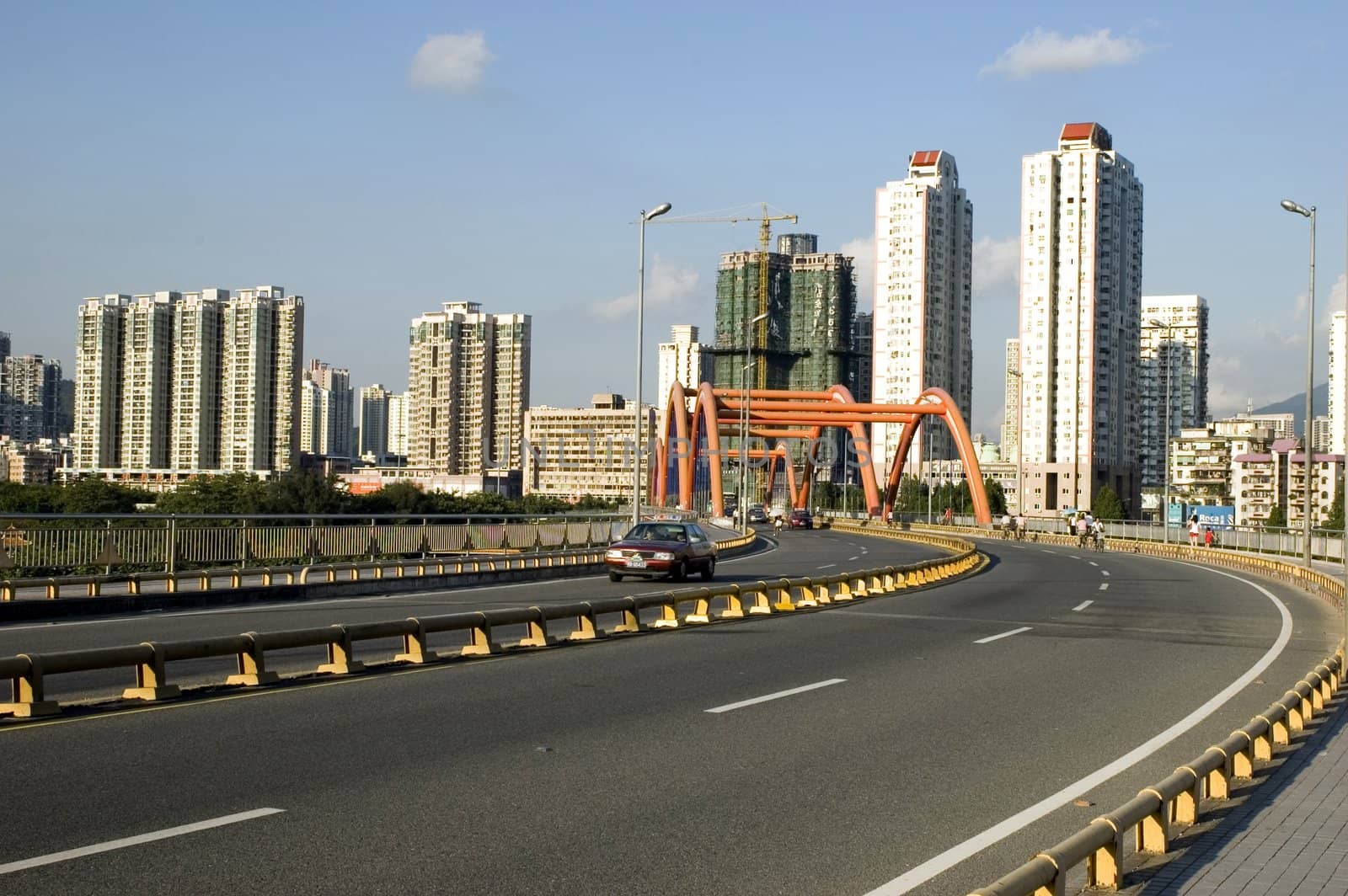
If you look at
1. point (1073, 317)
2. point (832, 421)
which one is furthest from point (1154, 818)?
point (1073, 317)

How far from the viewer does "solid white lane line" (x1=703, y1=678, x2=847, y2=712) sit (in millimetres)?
12602

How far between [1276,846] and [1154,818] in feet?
2.73

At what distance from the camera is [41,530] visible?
23656 millimetres

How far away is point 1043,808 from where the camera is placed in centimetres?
877

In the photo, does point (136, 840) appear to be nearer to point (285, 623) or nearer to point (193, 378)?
point (285, 623)

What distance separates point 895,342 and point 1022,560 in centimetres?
14261

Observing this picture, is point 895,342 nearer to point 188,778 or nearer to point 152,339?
point 152,339

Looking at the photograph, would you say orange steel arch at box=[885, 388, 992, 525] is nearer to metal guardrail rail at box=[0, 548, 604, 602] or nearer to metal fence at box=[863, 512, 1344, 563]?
metal fence at box=[863, 512, 1344, 563]

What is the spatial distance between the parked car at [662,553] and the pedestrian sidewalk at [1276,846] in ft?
70.5

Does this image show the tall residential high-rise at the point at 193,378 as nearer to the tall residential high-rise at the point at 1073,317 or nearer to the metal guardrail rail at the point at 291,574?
the tall residential high-rise at the point at 1073,317

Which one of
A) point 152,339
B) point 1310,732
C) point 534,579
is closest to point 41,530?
point 534,579

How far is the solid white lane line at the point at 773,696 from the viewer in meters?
12.6

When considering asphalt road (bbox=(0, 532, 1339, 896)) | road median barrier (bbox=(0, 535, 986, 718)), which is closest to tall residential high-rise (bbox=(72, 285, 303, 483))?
road median barrier (bbox=(0, 535, 986, 718))

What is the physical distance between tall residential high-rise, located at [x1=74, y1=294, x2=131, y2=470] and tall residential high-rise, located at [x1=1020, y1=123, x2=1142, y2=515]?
122 meters
